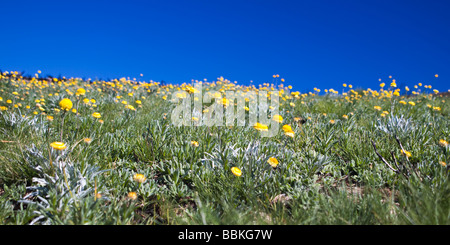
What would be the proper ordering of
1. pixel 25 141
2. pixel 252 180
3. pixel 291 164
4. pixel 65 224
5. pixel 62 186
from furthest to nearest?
pixel 25 141
pixel 291 164
pixel 252 180
pixel 62 186
pixel 65 224

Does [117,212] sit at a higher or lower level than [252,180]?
lower

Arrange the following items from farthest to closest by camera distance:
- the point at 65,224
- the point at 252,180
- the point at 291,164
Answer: the point at 291,164 → the point at 252,180 → the point at 65,224

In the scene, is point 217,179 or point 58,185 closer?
point 58,185

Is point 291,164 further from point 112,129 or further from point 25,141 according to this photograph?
point 25,141

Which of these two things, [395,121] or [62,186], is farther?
[395,121]

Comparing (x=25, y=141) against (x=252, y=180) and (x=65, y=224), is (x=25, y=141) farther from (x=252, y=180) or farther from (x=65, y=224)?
→ (x=252, y=180)

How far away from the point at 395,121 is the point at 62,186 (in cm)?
442

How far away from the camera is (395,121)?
12.6ft
